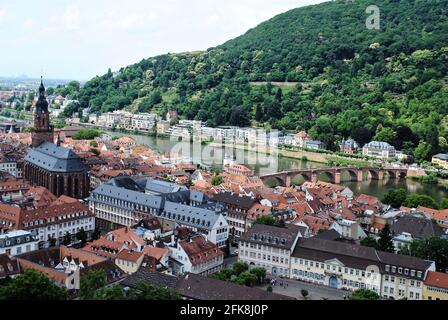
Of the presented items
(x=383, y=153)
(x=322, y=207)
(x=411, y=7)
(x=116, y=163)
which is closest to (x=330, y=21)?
(x=411, y=7)

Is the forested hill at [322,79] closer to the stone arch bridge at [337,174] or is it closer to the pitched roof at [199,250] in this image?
the stone arch bridge at [337,174]

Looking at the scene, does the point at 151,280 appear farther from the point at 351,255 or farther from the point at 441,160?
the point at 441,160

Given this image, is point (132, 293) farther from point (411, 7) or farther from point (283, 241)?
point (411, 7)

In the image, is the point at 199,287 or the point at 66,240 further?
the point at 66,240

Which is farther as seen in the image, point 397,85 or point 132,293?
point 397,85

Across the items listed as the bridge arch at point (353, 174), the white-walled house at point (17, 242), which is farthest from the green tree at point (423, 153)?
the white-walled house at point (17, 242)
